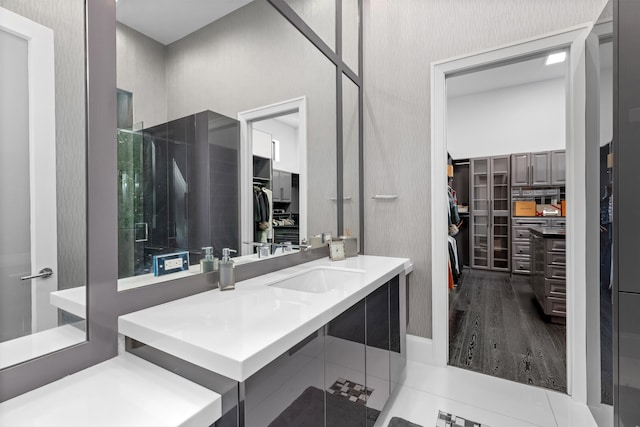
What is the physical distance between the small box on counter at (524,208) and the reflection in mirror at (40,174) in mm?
5986

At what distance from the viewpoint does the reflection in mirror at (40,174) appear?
0.69 m

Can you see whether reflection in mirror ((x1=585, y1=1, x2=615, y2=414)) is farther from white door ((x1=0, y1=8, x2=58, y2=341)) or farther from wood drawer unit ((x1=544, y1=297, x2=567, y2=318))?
white door ((x1=0, y1=8, x2=58, y2=341))

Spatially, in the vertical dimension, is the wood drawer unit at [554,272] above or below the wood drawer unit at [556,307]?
above

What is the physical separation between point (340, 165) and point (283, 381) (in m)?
1.65

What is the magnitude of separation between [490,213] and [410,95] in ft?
13.3

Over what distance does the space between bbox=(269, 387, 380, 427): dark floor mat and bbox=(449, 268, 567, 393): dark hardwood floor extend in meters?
1.39

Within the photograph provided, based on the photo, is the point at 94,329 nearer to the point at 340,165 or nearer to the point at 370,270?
the point at 370,270

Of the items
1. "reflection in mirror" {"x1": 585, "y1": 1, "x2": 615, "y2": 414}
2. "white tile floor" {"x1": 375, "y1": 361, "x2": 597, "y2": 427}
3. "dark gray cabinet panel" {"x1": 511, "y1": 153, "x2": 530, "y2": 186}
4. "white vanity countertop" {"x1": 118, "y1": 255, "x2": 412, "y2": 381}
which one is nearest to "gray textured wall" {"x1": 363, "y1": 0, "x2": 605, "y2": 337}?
"white tile floor" {"x1": 375, "y1": 361, "x2": 597, "y2": 427}

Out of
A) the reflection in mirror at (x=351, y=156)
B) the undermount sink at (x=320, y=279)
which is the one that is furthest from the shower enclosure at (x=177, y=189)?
the reflection in mirror at (x=351, y=156)

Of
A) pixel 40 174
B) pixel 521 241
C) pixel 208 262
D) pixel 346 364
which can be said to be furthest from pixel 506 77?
pixel 40 174

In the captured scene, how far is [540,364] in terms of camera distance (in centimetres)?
216

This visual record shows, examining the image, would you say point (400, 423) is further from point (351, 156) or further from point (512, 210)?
point (512, 210)

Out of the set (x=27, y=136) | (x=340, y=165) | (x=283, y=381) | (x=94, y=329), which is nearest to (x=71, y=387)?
(x=94, y=329)

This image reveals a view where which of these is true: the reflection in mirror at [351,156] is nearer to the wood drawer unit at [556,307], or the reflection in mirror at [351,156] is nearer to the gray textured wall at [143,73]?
the gray textured wall at [143,73]
